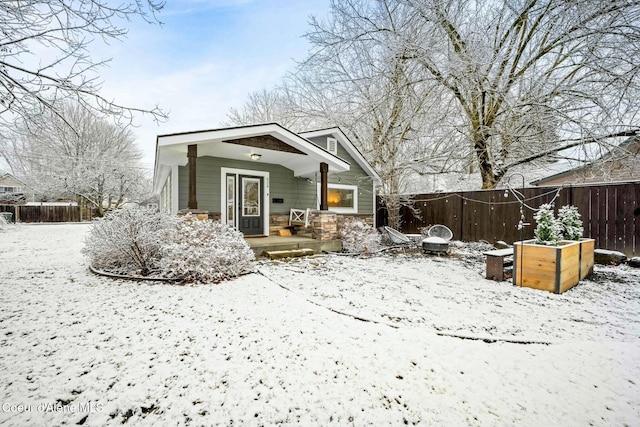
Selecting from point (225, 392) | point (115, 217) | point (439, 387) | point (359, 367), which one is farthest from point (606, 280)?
point (115, 217)

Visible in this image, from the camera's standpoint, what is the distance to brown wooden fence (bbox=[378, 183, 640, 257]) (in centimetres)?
626

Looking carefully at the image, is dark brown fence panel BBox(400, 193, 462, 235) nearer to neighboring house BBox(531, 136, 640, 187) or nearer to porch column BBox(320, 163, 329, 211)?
neighboring house BBox(531, 136, 640, 187)

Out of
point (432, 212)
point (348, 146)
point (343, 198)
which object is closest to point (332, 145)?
point (348, 146)

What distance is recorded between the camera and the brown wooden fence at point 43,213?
19.2m

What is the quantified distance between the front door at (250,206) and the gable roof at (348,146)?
2.73m

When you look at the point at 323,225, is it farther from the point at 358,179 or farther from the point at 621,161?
the point at 621,161

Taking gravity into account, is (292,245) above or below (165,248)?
below

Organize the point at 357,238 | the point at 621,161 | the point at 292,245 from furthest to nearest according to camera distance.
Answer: the point at 357,238 → the point at 292,245 → the point at 621,161

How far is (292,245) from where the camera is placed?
23.9 feet

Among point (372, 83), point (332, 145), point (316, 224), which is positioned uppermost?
point (372, 83)

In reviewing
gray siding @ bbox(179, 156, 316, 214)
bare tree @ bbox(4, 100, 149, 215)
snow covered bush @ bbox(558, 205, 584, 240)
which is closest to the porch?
gray siding @ bbox(179, 156, 316, 214)

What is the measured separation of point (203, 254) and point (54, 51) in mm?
3284

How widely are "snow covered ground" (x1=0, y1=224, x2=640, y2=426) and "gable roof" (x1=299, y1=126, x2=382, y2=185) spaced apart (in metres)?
7.11

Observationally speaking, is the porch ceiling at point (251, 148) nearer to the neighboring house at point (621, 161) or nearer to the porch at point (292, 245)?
the porch at point (292, 245)
